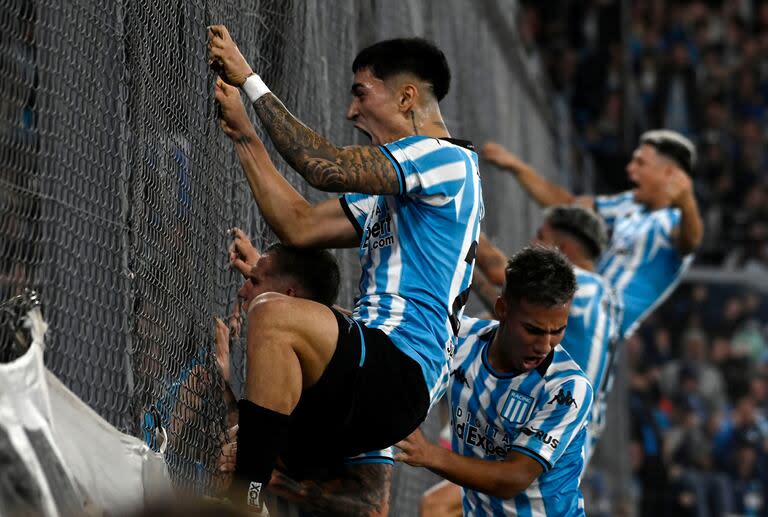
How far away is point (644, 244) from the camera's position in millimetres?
7000

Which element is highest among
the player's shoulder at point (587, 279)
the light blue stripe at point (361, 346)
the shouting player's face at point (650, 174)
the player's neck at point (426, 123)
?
the shouting player's face at point (650, 174)

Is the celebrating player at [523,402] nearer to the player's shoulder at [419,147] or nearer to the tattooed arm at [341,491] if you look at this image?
the tattooed arm at [341,491]

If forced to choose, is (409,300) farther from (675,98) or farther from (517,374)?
(675,98)

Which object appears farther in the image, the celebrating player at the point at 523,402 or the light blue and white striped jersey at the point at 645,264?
the light blue and white striped jersey at the point at 645,264

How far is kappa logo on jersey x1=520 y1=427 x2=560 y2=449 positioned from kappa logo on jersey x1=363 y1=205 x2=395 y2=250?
3.06 feet

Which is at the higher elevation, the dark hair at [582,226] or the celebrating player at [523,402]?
the dark hair at [582,226]

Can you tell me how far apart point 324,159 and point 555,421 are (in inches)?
51.2

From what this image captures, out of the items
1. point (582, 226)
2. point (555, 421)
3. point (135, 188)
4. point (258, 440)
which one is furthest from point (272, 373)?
point (582, 226)

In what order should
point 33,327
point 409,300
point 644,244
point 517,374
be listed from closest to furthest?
point 33,327 < point 409,300 < point 517,374 < point 644,244

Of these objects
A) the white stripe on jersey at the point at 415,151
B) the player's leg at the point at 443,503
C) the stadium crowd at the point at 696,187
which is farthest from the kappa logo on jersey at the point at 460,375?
the stadium crowd at the point at 696,187

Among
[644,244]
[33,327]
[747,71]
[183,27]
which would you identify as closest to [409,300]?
[183,27]

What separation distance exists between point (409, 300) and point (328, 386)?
36cm

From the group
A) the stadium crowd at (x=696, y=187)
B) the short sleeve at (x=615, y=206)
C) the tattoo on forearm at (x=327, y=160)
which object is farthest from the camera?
the stadium crowd at (x=696, y=187)

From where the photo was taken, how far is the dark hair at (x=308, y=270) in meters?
3.62
